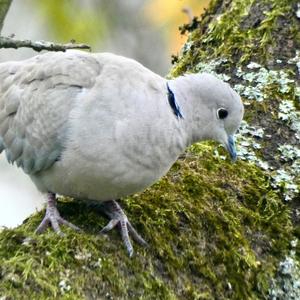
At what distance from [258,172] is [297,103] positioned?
2.01 ft

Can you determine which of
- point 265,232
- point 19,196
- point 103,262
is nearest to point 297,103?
point 265,232

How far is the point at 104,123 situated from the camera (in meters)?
4.03

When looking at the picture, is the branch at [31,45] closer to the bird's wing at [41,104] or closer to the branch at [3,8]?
the branch at [3,8]

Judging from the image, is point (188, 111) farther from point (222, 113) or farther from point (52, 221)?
point (52, 221)

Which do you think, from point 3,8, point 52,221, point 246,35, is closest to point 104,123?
point 52,221

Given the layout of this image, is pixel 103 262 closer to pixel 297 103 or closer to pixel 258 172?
pixel 258 172

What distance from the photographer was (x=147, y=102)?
13.6ft

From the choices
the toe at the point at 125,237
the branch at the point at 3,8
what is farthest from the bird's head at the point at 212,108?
the branch at the point at 3,8

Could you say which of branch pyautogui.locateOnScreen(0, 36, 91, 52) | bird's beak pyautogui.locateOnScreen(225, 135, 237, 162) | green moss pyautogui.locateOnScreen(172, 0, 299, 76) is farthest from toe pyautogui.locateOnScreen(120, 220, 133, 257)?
green moss pyautogui.locateOnScreen(172, 0, 299, 76)

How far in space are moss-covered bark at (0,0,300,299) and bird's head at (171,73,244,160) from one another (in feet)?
0.60

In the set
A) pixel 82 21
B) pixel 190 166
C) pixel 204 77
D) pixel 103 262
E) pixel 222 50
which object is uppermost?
pixel 82 21

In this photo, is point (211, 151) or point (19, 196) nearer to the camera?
point (211, 151)

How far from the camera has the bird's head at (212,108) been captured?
4367 mm

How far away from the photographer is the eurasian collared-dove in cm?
404
